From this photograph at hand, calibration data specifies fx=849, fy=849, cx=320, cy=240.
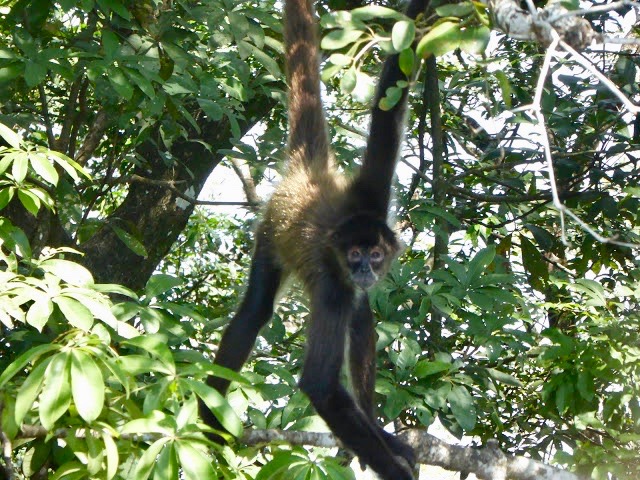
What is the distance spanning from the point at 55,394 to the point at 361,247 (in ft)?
9.43

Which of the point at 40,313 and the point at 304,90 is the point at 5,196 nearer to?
the point at 40,313

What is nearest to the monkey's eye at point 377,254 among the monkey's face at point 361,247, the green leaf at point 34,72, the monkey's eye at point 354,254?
the monkey's face at point 361,247

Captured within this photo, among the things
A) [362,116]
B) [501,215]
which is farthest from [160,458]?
[362,116]

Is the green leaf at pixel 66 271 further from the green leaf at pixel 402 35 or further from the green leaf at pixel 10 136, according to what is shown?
the green leaf at pixel 402 35

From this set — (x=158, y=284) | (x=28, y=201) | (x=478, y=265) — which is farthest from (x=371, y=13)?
(x=478, y=265)

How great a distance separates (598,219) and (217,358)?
318cm

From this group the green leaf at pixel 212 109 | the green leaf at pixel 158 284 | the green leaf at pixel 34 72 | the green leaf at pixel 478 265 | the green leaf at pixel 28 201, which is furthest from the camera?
the green leaf at pixel 212 109

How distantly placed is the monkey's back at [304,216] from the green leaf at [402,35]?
9.79ft

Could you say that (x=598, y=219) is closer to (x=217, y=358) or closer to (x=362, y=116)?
(x=362, y=116)

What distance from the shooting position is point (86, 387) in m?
2.74

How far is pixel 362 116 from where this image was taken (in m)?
8.05

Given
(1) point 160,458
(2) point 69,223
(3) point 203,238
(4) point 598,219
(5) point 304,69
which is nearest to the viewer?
(1) point 160,458

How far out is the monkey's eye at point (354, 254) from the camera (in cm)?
535

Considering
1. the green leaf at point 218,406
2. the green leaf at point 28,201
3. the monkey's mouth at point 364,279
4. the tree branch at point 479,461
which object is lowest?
the tree branch at point 479,461
